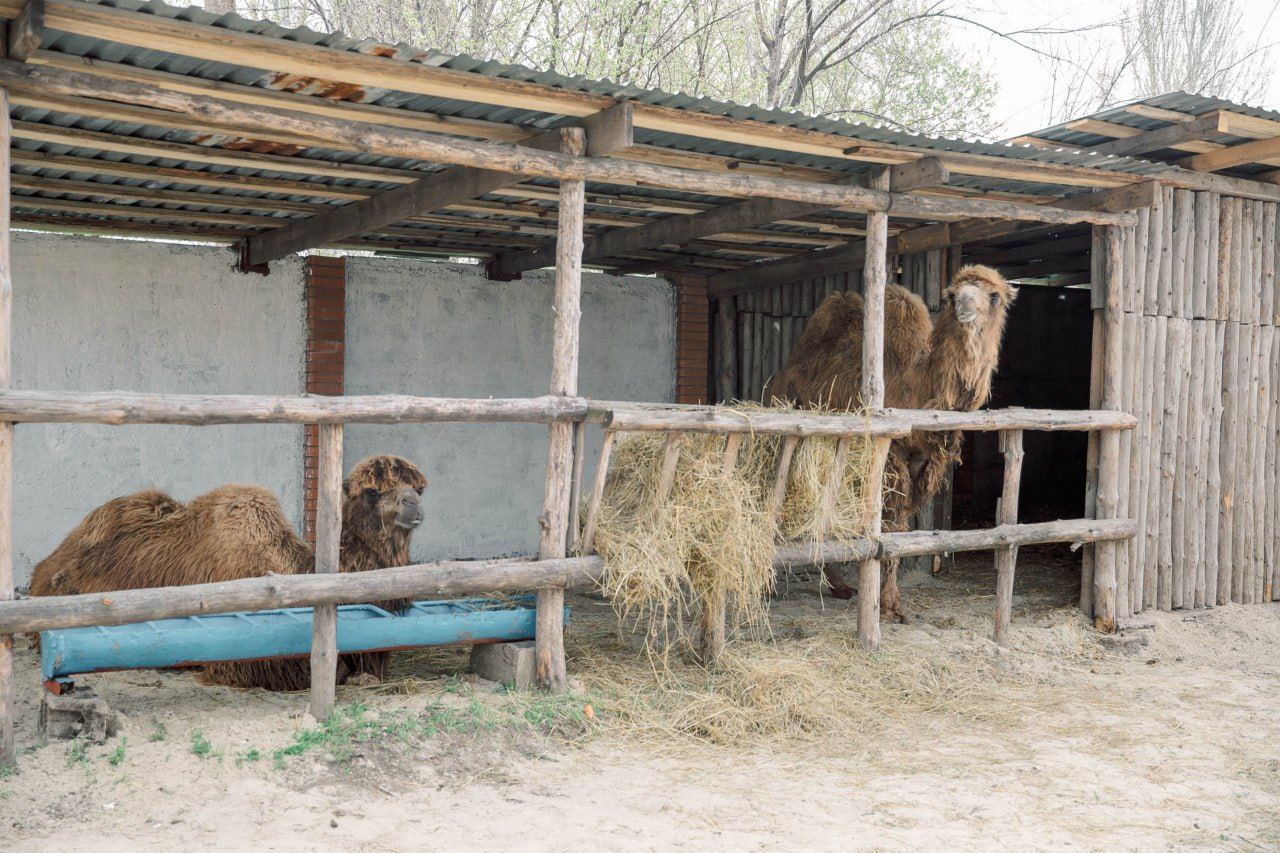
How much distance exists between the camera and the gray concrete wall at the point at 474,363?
10094 millimetres

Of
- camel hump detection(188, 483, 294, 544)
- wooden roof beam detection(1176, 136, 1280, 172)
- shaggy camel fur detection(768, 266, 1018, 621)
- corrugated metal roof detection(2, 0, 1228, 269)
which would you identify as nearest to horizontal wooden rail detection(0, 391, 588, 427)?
camel hump detection(188, 483, 294, 544)

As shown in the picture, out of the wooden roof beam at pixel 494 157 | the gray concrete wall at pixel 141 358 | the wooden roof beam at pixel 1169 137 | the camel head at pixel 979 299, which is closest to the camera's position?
the wooden roof beam at pixel 494 157

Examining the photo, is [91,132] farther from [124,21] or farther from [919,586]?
[919,586]

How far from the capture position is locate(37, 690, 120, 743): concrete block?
4.87m

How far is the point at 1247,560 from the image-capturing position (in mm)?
8773

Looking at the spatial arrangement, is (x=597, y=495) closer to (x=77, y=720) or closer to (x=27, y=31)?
(x=77, y=720)

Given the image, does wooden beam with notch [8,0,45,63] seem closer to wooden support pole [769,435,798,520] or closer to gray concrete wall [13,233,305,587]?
wooden support pole [769,435,798,520]

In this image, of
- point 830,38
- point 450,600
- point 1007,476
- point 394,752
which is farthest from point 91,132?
point 830,38

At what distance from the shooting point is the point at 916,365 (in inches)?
324

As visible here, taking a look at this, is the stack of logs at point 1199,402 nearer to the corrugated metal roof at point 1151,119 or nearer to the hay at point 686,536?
the corrugated metal roof at point 1151,119

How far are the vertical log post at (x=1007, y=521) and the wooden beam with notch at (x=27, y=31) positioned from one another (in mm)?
6111

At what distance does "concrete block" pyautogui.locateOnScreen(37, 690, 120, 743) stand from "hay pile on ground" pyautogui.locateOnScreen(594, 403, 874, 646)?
8.05ft

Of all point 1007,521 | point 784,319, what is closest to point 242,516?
point 1007,521

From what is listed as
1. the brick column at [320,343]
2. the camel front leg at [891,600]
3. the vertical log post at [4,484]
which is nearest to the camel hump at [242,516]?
the vertical log post at [4,484]
